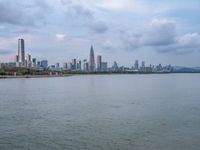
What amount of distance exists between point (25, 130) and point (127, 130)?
24.2 feet

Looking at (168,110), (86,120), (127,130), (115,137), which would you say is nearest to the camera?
(115,137)

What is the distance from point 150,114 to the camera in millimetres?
29547

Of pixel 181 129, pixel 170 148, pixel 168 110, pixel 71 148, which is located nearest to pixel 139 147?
pixel 170 148

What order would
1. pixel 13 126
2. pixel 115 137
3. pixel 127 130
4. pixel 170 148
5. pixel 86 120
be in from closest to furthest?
pixel 170 148 < pixel 115 137 < pixel 127 130 < pixel 13 126 < pixel 86 120

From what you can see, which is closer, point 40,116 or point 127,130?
point 127,130

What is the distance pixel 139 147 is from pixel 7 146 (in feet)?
25.4

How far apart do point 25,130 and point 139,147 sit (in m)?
8.98

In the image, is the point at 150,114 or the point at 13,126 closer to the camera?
the point at 13,126

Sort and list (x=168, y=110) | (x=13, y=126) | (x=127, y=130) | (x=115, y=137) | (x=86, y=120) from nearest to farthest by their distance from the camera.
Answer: (x=115, y=137), (x=127, y=130), (x=13, y=126), (x=86, y=120), (x=168, y=110)

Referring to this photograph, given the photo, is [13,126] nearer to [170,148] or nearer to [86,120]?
[86,120]

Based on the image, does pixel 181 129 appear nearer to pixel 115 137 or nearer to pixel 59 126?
pixel 115 137

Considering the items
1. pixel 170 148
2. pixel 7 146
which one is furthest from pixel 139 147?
pixel 7 146

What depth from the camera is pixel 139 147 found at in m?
17.6

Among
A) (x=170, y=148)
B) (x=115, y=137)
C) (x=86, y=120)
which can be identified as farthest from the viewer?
(x=86, y=120)
